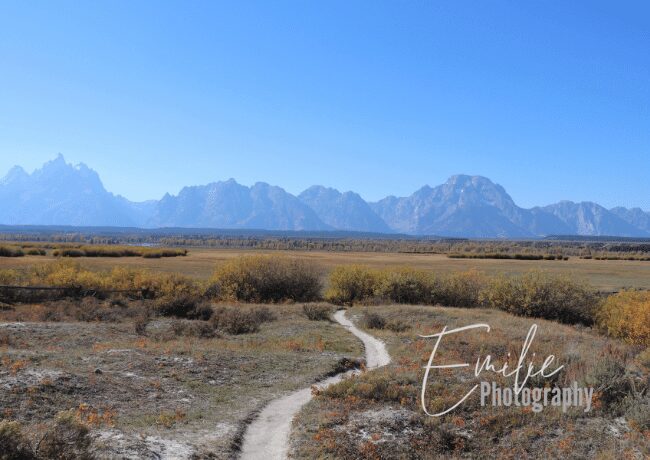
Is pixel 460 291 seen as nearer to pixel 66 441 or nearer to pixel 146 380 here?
pixel 146 380

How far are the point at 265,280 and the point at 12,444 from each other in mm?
37497

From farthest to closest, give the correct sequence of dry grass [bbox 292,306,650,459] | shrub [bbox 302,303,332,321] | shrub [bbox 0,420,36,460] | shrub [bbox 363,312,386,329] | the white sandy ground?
shrub [bbox 302,303,332,321]
shrub [bbox 363,312,386,329]
dry grass [bbox 292,306,650,459]
the white sandy ground
shrub [bbox 0,420,36,460]

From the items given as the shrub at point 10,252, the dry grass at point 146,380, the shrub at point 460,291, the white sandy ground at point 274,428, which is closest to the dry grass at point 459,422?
the white sandy ground at point 274,428

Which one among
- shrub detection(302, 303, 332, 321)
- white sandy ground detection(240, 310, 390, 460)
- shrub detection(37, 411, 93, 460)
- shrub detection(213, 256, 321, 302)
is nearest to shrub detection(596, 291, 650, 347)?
shrub detection(302, 303, 332, 321)

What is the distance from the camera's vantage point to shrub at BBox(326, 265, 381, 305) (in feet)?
147

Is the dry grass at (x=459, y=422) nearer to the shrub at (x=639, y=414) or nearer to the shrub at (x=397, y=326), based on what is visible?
the shrub at (x=639, y=414)

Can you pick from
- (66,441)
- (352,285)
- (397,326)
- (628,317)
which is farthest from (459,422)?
(352,285)

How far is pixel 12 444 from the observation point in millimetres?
7746

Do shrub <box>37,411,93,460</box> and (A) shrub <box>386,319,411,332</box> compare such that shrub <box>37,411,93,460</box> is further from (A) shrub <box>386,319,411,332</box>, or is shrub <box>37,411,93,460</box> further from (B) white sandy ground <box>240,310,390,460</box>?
(A) shrub <box>386,319,411,332</box>

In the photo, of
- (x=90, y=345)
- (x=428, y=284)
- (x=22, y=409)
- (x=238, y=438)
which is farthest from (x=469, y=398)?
(x=428, y=284)

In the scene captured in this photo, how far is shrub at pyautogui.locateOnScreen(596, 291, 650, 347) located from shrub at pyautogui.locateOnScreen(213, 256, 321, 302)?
77.4ft

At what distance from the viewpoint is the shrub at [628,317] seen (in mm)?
28531

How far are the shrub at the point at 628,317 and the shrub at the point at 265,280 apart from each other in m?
23.6

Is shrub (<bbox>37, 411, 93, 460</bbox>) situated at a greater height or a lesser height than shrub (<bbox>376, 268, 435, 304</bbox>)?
greater
